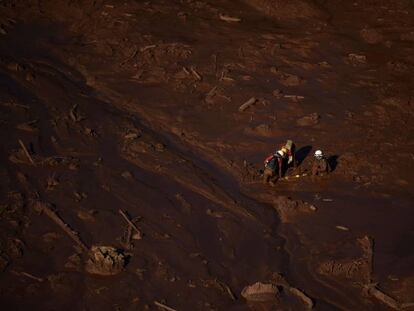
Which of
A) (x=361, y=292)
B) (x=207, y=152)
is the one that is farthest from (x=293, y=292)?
(x=207, y=152)

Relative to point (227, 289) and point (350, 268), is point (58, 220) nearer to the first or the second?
point (227, 289)

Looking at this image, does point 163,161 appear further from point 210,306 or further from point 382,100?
point 382,100

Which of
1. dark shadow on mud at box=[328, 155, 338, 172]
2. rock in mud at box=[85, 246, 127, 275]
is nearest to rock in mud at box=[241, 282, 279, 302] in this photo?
rock in mud at box=[85, 246, 127, 275]


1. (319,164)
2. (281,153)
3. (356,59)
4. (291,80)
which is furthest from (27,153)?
(356,59)

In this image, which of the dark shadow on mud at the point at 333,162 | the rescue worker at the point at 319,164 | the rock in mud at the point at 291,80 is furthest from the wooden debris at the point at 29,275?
the rock in mud at the point at 291,80

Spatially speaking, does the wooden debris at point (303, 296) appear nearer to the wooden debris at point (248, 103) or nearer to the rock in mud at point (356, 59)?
the wooden debris at point (248, 103)

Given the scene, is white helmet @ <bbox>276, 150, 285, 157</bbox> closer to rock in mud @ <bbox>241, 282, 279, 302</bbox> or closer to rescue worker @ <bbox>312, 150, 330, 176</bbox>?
rescue worker @ <bbox>312, 150, 330, 176</bbox>
